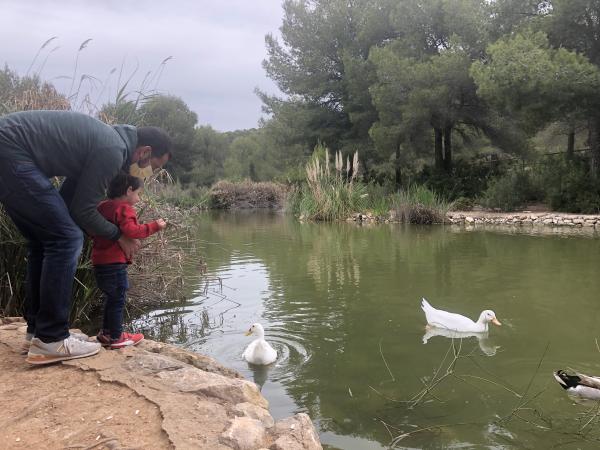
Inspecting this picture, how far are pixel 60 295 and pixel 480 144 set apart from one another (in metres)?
25.3

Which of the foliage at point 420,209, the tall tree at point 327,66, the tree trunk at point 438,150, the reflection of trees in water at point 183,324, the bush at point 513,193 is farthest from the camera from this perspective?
the tall tree at point 327,66

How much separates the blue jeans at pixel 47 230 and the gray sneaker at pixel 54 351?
0.10ft

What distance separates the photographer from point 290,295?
22.2 feet

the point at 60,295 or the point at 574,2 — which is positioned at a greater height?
the point at 574,2


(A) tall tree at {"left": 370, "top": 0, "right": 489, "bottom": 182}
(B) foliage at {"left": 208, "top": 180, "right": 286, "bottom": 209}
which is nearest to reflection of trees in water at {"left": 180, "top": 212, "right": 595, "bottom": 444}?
(A) tall tree at {"left": 370, "top": 0, "right": 489, "bottom": 182}

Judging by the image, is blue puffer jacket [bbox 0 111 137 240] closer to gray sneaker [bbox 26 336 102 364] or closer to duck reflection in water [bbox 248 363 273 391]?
gray sneaker [bbox 26 336 102 364]

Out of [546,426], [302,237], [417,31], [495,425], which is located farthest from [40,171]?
[417,31]

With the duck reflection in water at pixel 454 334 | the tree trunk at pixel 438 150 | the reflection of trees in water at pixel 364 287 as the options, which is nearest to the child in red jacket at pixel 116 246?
the reflection of trees in water at pixel 364 287

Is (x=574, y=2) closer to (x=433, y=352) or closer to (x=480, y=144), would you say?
(x=480, y=144)

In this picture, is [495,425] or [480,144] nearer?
[495,425]

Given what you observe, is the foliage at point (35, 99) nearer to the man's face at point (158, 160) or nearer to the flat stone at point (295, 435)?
the man's face at point (158, 160)

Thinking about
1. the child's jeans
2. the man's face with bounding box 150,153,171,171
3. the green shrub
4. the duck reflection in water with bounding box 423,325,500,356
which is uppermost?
the man's face with bounding box 150,153,171,171

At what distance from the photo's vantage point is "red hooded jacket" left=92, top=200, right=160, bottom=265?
3199 mm

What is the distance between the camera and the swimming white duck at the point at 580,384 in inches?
137
